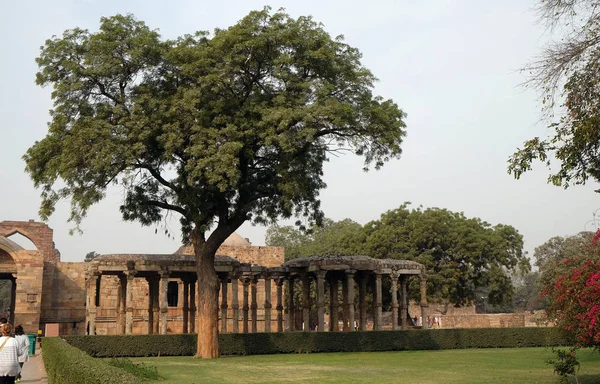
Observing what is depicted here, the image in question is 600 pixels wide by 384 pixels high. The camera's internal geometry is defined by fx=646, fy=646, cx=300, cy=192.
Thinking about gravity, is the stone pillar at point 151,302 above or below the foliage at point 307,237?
below

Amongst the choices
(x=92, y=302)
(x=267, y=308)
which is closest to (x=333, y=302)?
(x=267, y=308)

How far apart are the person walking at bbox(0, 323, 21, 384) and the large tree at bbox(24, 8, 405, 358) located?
37.3 feet

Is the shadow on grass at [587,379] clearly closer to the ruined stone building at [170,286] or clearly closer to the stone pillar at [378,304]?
the ruined stone building at [170,286]

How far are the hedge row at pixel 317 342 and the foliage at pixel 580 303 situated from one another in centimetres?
1215

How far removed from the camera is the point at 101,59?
861 inches

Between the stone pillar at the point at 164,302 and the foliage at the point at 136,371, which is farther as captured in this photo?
the stone pillar at the point at 164,302

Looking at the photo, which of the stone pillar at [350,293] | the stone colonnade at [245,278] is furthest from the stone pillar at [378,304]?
the stone pillar at [350,293]

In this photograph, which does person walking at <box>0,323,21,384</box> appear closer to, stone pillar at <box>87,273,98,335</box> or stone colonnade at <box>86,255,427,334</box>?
stone colonnade at <box>86,255,427,334</box>

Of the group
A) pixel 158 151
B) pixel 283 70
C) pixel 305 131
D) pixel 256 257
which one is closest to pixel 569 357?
pixel 305 131

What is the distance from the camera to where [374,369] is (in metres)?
19.5

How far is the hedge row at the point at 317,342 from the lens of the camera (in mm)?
25969

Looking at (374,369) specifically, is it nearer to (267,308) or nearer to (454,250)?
(267,308)

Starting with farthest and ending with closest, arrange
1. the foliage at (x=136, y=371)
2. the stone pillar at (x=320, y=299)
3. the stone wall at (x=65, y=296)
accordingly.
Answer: the stone wall at (x=65, y=296) < the stone pillar at (x=320, y=299) < the foliage at (x=136, y=371)

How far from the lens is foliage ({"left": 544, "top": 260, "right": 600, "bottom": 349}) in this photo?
11359 mm
